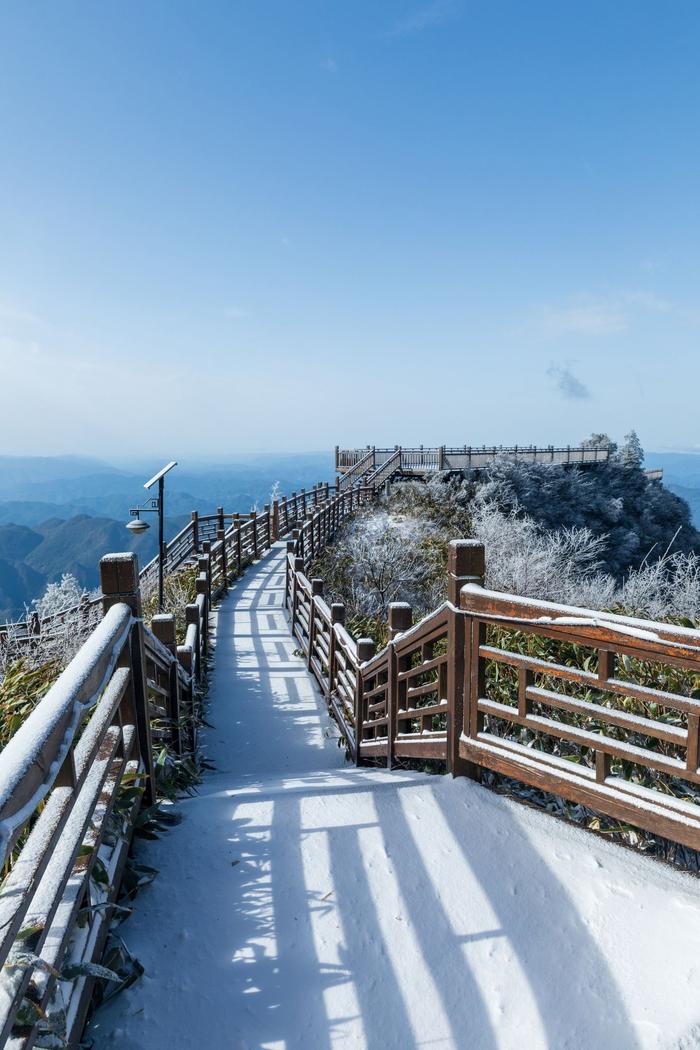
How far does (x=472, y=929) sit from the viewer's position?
2549 mm

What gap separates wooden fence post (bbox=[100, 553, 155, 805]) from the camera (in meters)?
3.00

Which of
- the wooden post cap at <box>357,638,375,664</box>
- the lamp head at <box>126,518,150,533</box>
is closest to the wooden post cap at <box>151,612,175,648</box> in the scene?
the wooden post cap at <box>357,638,375,664</box>

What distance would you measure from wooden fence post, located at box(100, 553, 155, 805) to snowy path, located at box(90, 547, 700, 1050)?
0.54m

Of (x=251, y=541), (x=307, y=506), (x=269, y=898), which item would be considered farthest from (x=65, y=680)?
(x=307, y=506)

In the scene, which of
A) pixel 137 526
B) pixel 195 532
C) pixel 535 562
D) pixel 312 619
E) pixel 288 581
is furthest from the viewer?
pixel 195 532

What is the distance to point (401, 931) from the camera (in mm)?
2545

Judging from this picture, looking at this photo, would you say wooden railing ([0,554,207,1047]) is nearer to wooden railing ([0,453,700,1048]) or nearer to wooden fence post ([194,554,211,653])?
wooden railing ([0,453,700,1048])

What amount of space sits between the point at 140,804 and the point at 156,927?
73cm

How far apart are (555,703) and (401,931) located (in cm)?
133

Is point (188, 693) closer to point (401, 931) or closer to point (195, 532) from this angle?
point (401, 931)

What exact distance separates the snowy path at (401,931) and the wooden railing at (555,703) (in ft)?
1.01

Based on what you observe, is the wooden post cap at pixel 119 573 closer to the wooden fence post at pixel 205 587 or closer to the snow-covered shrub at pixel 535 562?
the wooden fence post at pixel 205 587

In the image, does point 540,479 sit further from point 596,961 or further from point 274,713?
point 596,961

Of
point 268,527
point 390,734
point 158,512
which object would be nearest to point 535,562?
point 268,527
